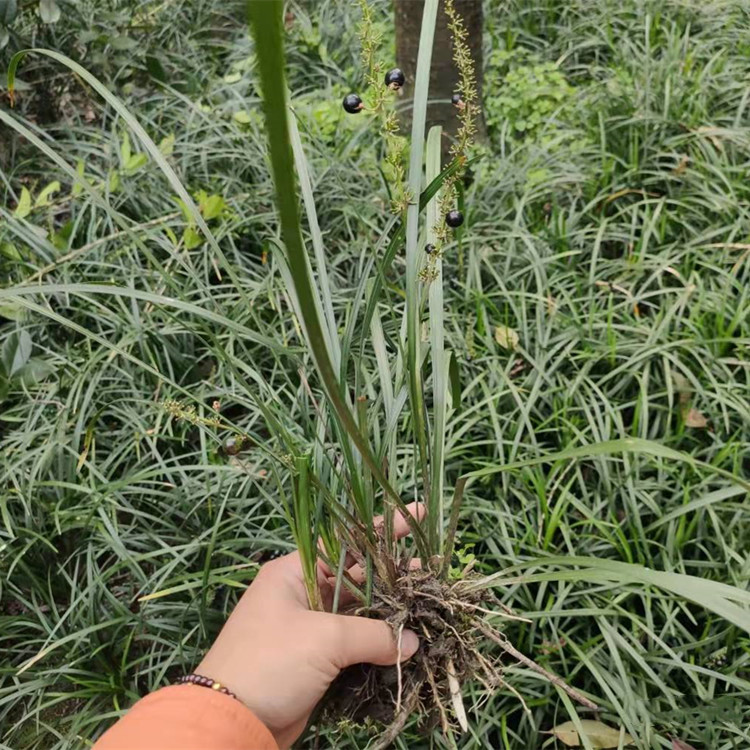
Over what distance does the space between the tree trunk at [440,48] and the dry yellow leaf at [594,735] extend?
5.83 ft

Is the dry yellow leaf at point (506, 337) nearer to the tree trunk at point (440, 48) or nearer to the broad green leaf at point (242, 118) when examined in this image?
the tree trunk at point (440, 48)

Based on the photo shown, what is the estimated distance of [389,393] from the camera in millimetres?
1070

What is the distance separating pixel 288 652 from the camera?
93 centimetres

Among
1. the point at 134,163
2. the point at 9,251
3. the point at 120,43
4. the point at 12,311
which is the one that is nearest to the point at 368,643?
the point at 12,311

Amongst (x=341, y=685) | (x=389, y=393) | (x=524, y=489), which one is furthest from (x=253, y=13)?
(x=524, y=489)

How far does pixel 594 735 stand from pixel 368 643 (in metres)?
0.62

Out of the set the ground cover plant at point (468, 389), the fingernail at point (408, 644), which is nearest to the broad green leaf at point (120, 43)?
the ground cover plant at point (468, 389)

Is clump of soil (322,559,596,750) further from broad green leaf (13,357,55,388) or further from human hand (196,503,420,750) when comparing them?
broad green leaf (13,357,55,388)

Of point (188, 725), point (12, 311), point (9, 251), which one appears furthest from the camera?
point (9, 251)

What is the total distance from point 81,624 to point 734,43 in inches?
127

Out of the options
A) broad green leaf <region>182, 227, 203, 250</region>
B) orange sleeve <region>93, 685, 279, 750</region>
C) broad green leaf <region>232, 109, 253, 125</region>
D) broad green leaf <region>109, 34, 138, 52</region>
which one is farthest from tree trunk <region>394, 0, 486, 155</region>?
orange sleeve <region>93, 685, 279, 750</region>

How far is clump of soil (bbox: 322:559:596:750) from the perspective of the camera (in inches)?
39.4

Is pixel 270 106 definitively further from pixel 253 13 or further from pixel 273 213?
pixel 273 213

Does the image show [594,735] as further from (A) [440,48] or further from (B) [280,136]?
(A) [440,48]
